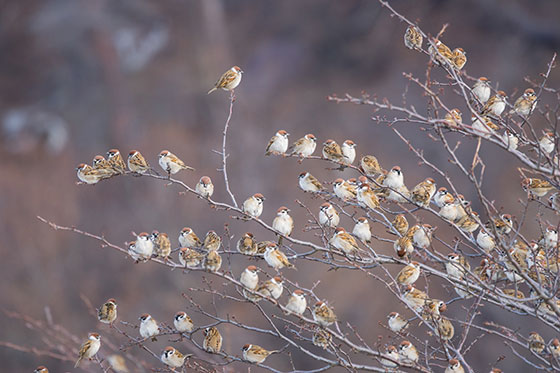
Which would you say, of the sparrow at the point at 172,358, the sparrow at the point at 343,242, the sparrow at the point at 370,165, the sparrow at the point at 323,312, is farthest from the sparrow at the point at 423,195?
the sparrow at the point at 172,358

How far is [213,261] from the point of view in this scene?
19.9 feet

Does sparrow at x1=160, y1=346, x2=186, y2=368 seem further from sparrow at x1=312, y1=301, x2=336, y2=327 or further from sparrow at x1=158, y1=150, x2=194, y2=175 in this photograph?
sparrow at x1=158, y1=150, x2=194, y2=175

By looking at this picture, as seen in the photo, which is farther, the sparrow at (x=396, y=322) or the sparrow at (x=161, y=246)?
the sparrow at (x=396, y=322)

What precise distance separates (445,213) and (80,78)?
22.8m

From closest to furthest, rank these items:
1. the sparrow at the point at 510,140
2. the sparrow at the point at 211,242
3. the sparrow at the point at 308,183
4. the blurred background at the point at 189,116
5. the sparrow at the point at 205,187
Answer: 1. the sparrow at the point at 510,140
2. the sparrow at the point at 211,242
3. the sparrow at the point at 205,187
4. the sparrow at the point at 308,183
5. the blurred background at the point at 189,116

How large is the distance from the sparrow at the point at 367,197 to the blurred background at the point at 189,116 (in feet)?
29.9

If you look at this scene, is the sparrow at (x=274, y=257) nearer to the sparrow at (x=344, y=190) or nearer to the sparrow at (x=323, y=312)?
the sparrow at (x=323, y=312)

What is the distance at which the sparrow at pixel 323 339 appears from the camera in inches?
211

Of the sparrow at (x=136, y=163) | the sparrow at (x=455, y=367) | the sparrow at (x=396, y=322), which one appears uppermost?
the sparrow at (x=136, y=163)

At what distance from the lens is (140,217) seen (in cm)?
2064

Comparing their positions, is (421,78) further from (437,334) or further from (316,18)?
(437,334)

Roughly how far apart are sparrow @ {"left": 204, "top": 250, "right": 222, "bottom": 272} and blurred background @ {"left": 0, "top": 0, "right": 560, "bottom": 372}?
9190 millimetres

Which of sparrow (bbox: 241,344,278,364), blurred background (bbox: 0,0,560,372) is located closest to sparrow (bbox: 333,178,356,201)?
sparrow (bbox: 241,344,278,364)

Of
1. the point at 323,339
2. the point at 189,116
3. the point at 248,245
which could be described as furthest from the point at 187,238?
the point at 189,116
